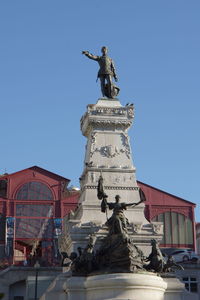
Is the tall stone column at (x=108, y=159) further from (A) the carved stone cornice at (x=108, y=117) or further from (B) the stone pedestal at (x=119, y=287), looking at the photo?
(B) the stone pedestal at (x=119, y=287)

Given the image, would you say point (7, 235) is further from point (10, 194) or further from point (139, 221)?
point (139, 221)

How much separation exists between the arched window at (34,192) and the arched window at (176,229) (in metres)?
12.8

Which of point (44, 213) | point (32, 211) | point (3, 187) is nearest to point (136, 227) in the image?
point (44, 213)

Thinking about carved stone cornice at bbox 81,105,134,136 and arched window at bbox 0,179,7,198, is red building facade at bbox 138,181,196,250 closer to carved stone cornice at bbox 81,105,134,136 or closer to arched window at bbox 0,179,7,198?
arched window at bbox 0,179,7,198

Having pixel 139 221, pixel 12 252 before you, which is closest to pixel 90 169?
pixel 139 221

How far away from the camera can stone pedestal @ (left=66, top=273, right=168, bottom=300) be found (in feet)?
120

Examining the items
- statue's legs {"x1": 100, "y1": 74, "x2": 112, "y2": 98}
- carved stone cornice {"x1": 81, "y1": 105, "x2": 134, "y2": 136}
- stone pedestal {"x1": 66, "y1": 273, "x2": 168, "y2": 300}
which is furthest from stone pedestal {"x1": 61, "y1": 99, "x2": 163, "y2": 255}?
stone pedestal {"x1": 66, "y1": 273, "x2": 168, "y2": 300}

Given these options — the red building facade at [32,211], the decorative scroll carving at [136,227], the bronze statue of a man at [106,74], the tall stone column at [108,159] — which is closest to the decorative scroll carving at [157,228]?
the tall stone column at [108,159]

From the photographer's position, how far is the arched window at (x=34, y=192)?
251 ft

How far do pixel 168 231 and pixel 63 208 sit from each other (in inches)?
486

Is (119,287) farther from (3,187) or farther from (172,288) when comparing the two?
(3,187)

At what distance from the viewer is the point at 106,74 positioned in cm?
5234

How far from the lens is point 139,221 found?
1837 inches

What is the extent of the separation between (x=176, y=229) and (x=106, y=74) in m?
29.2
